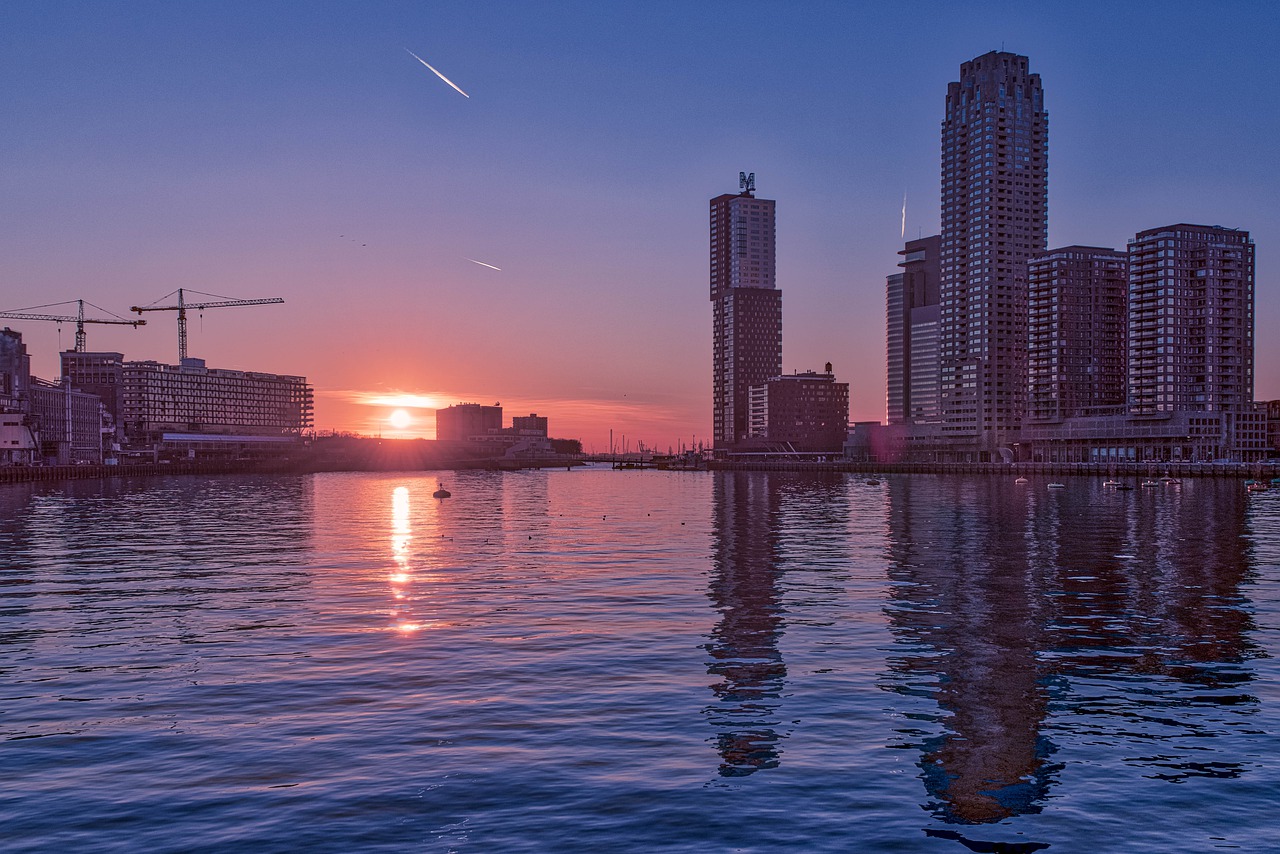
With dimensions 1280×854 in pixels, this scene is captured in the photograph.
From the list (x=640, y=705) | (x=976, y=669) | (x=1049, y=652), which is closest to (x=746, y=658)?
(x=640, y=705)

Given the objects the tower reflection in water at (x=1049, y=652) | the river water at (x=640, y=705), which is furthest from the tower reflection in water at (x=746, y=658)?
the tower reflection in water at (x=1049, y=652)

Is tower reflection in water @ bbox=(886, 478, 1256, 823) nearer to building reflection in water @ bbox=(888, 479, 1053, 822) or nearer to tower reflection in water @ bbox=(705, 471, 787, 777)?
building reflection in water @ bbox=(888, 479, 1053, 822)

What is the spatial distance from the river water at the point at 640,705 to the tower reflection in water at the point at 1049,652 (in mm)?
148

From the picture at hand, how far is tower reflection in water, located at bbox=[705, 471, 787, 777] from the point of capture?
22375mm

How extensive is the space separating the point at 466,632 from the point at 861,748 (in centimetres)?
1859

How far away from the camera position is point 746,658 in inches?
1259

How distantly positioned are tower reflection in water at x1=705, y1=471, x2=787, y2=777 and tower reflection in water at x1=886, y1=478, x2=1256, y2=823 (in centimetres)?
357

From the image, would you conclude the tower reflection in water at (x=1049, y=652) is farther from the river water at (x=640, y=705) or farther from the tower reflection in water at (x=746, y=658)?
the tower reflection in water at (x=746, y=658)

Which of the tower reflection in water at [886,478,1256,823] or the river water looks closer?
the river water

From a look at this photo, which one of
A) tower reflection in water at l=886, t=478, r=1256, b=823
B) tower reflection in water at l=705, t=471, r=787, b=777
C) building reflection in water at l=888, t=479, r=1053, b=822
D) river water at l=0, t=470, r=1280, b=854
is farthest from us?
tower reflection in water at l=705, t=471, r=787, b=777

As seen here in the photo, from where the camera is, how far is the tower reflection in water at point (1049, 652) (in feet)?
70.6

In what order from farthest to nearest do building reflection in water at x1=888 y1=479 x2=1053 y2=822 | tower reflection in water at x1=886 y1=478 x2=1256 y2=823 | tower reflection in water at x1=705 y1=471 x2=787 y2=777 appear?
tower reflection in water at x1=705 y1=471 x2=787 y2=777
tower reflection in water at x1=886 y1=478 x2=1256 y2=823
building reflection in water at x1=888 y1=479 x2=1053 y2=822

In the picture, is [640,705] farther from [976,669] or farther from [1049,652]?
[1049,652]

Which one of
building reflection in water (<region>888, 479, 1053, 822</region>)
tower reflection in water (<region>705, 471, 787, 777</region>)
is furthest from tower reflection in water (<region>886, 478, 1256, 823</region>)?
tower reflection in water (<region>705, 471, 787, 777</region>)
